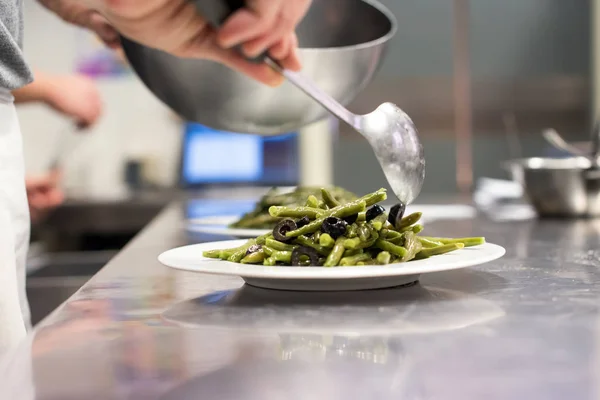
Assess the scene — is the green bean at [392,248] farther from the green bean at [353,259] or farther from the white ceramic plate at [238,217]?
the white ceramic plate at [238,217]

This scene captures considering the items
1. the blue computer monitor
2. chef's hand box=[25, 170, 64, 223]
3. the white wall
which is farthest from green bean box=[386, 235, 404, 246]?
the white wall

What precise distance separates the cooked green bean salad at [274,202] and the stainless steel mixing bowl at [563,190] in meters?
0.50

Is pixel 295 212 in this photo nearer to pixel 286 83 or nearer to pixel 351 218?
pixel 351 218


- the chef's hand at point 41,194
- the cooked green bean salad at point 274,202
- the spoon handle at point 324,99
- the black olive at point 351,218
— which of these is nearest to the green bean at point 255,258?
the black olive at point 351,218

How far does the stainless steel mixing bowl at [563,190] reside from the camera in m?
1.59

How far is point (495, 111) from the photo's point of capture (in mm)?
4441

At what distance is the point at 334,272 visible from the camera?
2.21 ft

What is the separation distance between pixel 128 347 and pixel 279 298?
208mm

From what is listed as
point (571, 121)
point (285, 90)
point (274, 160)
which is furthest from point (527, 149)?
point (285, 90)

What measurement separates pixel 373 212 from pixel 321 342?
0.30 metres

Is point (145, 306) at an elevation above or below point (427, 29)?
below

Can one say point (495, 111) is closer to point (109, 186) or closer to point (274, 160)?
point (274, 160)

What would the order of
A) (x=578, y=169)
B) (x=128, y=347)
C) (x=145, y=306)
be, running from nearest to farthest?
(x=128, y=347) < (x=145, y=306) < (x=578, y=169)

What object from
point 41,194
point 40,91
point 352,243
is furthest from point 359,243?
point 41,194
